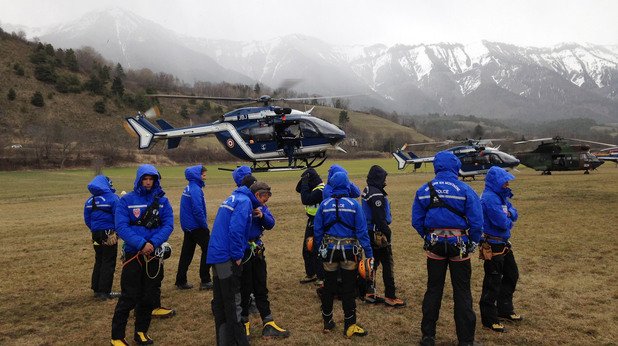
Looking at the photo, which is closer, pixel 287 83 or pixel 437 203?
pixel 437 203

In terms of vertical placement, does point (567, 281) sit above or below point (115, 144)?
below

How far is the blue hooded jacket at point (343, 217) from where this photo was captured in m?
5.49

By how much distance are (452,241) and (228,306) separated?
115 inches

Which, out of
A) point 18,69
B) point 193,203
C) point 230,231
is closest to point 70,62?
point 18,69

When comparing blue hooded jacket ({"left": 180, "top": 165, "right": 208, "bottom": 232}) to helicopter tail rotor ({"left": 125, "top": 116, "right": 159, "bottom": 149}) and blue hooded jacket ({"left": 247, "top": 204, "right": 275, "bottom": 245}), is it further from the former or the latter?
helicopter tail rotor ({"left": 125, "top": 116, "right": 159, "bottom": 149})

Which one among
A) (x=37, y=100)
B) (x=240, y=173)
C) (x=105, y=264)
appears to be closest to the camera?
(x=240, y=173)

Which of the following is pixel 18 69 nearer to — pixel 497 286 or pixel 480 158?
pixel 480 158

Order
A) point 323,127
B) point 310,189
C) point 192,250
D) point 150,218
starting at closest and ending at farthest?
point 150,218 < point 310,189 < point 192,250 < point 323,127

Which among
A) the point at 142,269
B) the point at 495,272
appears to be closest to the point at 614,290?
the point at 495,272

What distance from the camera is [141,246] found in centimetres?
500

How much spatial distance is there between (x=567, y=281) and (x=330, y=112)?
133828 millimetres

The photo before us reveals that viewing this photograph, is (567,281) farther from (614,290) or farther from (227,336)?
(227,336)

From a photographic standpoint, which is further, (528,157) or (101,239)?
(528,157)

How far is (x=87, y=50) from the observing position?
4978 inches
